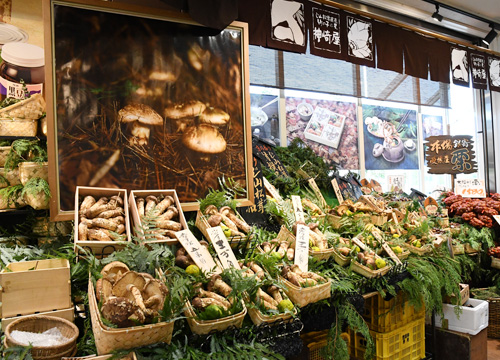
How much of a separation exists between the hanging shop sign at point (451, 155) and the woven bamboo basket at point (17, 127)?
6.26 m

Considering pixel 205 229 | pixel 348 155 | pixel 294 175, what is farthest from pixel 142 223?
pixel 348 155

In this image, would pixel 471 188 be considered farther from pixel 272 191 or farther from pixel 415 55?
pixel 272 191

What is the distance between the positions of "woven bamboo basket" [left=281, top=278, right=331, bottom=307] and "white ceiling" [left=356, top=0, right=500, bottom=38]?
17.6 ft

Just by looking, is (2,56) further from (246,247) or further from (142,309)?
(142,309)

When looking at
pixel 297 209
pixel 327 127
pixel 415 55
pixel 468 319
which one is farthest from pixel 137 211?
pixel 415 55

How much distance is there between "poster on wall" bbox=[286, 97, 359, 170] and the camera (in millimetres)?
6016

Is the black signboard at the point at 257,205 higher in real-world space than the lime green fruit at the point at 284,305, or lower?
higher

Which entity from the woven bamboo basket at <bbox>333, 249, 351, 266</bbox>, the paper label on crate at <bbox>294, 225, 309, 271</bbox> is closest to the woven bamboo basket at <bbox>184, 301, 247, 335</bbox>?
the paper label on crate at <bbox>294, 225, 309, 271</bbox>

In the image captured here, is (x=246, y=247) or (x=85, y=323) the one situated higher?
(x=246, y=247)

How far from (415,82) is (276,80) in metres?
3.42

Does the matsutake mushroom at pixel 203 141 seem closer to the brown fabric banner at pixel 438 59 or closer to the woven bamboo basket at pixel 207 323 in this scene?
the woven bamboo basket at pixel 207 323

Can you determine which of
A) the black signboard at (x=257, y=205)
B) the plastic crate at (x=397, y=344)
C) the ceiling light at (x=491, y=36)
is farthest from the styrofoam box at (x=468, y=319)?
the ceiling light at (x=491, y=36)

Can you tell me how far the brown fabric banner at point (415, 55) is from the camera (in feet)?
17.6

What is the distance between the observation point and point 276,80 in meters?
5.73
